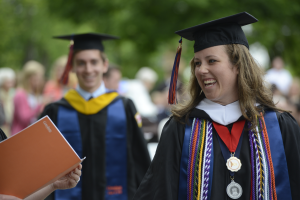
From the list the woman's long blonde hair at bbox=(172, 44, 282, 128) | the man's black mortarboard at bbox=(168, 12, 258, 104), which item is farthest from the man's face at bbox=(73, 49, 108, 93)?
the man's black mortarboard at bbox=(168, 12, 258, 104)

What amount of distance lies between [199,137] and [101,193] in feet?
5.37

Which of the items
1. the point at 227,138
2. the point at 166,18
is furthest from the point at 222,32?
the point at 166,18

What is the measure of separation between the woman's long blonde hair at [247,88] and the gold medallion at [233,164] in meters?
0.25

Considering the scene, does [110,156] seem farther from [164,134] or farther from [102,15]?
[102,15]

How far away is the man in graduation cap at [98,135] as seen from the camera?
3688 millimetres

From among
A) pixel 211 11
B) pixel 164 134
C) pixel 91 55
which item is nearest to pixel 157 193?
pixel 164 134

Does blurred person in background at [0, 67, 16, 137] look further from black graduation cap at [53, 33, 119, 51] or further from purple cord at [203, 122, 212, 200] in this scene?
purple cord at [203, 122, 212, 200]

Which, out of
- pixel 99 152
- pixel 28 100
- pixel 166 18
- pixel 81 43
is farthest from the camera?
pixel 166 18

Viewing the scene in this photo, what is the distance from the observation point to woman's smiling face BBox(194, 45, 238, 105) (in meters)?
2.46

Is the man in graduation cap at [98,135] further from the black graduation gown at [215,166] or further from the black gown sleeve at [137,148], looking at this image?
the black graduation gown at [215,166]

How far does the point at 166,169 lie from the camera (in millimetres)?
2398

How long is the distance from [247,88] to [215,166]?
1.85 ft

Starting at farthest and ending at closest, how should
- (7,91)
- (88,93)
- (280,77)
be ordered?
(280,77) → (7,91) → (88,93)

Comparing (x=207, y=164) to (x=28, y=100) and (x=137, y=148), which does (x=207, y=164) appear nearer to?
(x=137, y=148)
